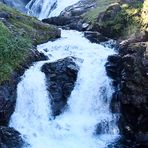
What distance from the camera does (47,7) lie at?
6481 cm

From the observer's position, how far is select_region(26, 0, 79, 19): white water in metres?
61.4

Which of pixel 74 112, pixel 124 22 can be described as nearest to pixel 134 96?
pixel 74 112

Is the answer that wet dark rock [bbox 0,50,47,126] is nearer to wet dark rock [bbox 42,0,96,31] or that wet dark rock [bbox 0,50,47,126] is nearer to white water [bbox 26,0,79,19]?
wet dark rock [bbox 42,0,96,31]

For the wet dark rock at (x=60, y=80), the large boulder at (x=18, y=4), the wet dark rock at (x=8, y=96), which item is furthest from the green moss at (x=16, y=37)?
the large boulder at (x=18, y=4)

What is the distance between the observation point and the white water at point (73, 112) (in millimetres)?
27688

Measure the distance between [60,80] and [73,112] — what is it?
8.52ft

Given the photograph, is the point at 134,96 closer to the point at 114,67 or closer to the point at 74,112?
the point at 114,67

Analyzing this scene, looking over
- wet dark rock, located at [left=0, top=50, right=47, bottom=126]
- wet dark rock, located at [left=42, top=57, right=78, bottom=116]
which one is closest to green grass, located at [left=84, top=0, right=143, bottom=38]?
wet dark rock, located at [left=42, top=57, right=78, bottom=116]

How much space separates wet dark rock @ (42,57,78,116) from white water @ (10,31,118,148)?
1.24 ft

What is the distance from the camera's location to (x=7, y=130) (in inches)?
1053

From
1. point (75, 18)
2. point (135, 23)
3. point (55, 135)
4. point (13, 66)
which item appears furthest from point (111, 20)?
point (55, 135)

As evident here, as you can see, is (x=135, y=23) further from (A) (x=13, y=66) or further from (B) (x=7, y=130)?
(B) (x=7, y=130)

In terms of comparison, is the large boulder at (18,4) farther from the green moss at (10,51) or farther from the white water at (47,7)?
the green moss at (10,51)

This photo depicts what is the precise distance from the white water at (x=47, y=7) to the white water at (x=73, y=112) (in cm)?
2785
